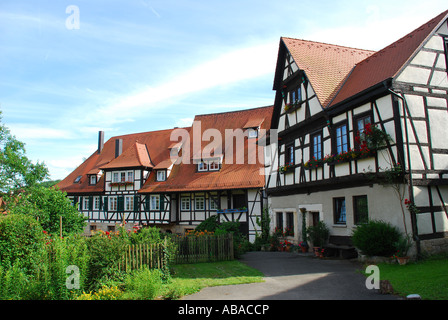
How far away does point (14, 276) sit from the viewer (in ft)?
31.3

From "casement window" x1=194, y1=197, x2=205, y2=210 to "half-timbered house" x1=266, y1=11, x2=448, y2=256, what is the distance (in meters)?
11.0

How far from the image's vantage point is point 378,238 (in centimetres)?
1212

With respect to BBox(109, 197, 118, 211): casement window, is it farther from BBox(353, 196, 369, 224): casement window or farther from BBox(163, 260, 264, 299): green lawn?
BBox(353, 196, 369, 224): casement window

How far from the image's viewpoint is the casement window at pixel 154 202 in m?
31.3

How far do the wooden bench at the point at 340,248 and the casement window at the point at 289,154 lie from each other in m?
5.37

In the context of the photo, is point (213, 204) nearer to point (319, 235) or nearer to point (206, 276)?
point (319, 235)

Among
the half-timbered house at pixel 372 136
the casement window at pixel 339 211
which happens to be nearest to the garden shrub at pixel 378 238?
the half-timbered house at pixel 372 136

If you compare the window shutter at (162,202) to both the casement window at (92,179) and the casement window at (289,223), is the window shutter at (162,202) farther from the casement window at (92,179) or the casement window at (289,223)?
the casement window at (289,223)

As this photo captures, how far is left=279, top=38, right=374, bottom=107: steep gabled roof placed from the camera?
56.1 ft

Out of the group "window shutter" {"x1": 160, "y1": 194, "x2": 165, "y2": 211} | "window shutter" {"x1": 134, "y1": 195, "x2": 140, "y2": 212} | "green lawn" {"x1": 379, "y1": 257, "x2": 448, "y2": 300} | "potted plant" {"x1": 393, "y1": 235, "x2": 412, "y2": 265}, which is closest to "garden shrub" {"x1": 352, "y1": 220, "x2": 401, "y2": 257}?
"potted plant" {"x1": 393, "y1": 235, "x2": 412, "y2": 265}

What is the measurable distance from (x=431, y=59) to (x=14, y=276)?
50.6 ft

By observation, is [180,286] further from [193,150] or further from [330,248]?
[193,150]
